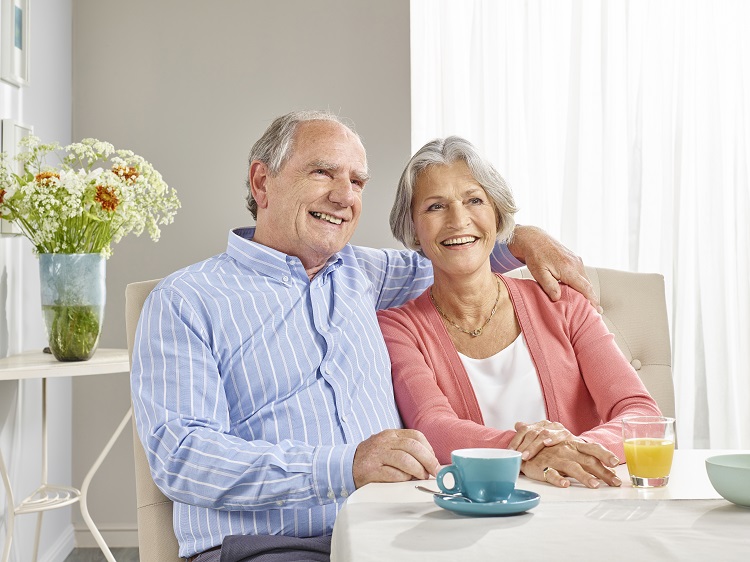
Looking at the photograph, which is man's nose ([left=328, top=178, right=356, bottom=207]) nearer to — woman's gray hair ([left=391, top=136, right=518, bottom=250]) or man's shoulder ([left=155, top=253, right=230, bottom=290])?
woman's gray hair ([left=391, top=136, right=518, bottom=250])

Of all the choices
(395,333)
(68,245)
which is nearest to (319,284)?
(395,333)

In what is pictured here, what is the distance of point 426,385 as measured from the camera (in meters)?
1.68

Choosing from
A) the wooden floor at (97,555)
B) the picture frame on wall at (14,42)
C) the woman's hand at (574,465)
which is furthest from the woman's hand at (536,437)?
the wooden floor at (97,555)

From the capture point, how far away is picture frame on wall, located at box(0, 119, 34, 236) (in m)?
2.51

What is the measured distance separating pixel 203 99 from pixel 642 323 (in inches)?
82.3

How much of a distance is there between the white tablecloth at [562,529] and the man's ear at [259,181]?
0.95 meters

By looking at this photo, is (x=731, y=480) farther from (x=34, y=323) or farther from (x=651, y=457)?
(x=34, y=323)

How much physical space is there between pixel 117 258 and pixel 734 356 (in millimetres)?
2588

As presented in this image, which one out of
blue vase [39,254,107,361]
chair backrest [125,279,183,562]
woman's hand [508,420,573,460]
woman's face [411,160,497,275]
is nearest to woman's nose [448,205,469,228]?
woman's face [411,160,497,275]

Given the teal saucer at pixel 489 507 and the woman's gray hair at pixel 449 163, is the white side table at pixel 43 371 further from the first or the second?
the teal saucer at pixel 489 507

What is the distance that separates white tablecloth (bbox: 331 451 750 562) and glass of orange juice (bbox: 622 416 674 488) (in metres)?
0.02

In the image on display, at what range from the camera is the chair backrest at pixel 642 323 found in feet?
6.34

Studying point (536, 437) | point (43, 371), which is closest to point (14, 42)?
point (43, 371)

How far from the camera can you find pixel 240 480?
1344 millimetres
